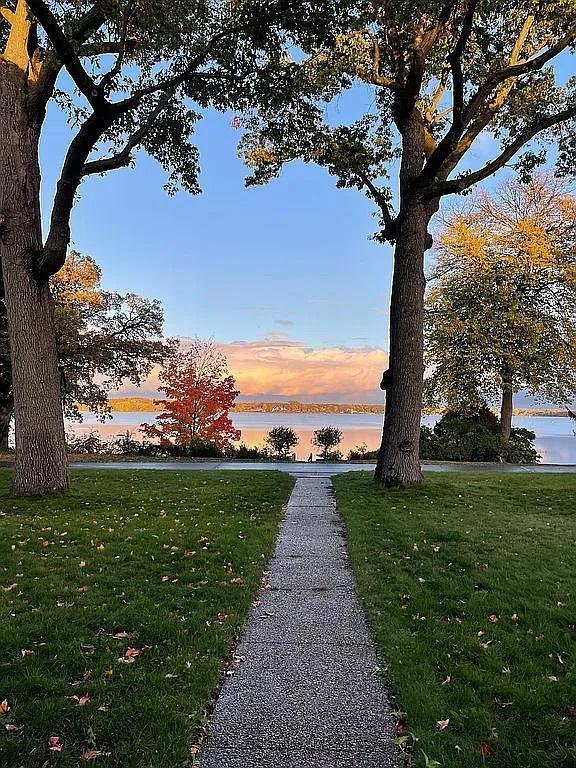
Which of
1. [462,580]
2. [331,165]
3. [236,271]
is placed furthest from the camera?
[236,271]

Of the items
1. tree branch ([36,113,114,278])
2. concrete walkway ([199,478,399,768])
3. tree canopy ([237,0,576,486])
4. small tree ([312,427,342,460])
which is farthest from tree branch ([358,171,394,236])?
small tree ([312,427,342,460])

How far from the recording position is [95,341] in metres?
17.4

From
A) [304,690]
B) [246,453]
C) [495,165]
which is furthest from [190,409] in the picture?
[304,690]

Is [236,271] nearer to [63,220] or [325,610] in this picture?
[63,220]

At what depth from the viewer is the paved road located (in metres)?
14.2

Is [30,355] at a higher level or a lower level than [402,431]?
higher

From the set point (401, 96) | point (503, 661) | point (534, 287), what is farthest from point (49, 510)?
point (534, 287)

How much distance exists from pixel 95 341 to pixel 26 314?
8.78 meters

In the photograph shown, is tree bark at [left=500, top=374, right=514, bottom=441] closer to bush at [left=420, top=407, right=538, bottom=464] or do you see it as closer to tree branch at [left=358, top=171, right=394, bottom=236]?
bush at [left=420, top=407, right=538, bottom=464]

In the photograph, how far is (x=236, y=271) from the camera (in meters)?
20.0

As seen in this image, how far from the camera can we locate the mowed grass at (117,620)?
2570mm

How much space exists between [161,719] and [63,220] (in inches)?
317

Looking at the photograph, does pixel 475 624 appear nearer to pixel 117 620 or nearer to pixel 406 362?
pixel 117 620

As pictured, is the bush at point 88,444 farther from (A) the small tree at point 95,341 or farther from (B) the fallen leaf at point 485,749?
(B) the fallen leaf at point 485,749
